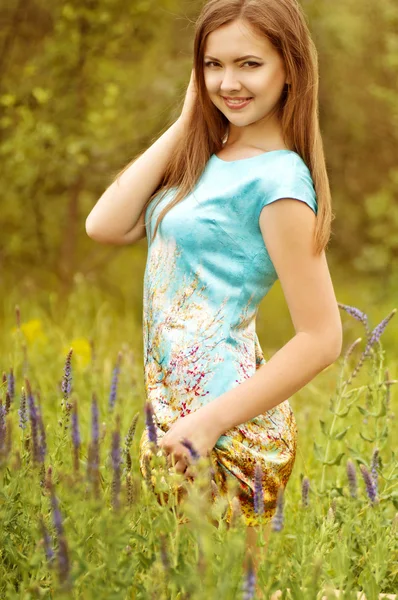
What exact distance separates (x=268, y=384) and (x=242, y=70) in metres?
0.70

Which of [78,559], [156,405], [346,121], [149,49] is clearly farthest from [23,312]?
[78,559]

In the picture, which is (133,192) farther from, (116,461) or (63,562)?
(63,562)

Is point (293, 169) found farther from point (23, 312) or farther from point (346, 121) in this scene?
point (346, 121)

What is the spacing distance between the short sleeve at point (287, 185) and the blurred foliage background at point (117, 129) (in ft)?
11.0

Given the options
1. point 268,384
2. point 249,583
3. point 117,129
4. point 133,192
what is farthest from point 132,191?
point 117,129

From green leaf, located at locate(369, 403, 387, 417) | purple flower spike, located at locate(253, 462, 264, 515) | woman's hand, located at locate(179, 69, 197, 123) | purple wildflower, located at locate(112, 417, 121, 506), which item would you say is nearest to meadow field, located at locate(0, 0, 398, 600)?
green leaf, located at locate(369, 403, 387, 417)

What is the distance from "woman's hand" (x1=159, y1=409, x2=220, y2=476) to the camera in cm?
189

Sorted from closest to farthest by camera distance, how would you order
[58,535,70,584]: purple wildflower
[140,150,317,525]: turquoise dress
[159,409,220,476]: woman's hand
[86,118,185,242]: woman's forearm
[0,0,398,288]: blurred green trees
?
1. [58,535,70,584]: purple wildflower
2. [159,409,220,476]: woman's hand
3. [140,150,317,525]: turquoise dress
4. [86,118,185,242]: woman's forearm
5. [0,0,398,288]: blurred green trees

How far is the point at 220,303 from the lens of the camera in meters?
2.03

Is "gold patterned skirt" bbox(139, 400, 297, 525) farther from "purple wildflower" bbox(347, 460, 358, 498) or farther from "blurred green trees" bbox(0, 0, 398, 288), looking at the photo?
"blurred green trees" bbox(0, 0, 398, 288)

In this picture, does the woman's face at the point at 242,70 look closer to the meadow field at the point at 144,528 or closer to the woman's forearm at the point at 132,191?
the woman's forearm at the point at 132,191

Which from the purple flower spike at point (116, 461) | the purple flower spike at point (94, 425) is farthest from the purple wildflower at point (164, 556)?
the purple flower spike at point (94, 425)

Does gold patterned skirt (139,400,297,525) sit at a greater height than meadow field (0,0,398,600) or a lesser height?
lesser

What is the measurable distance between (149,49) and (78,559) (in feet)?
17.7
